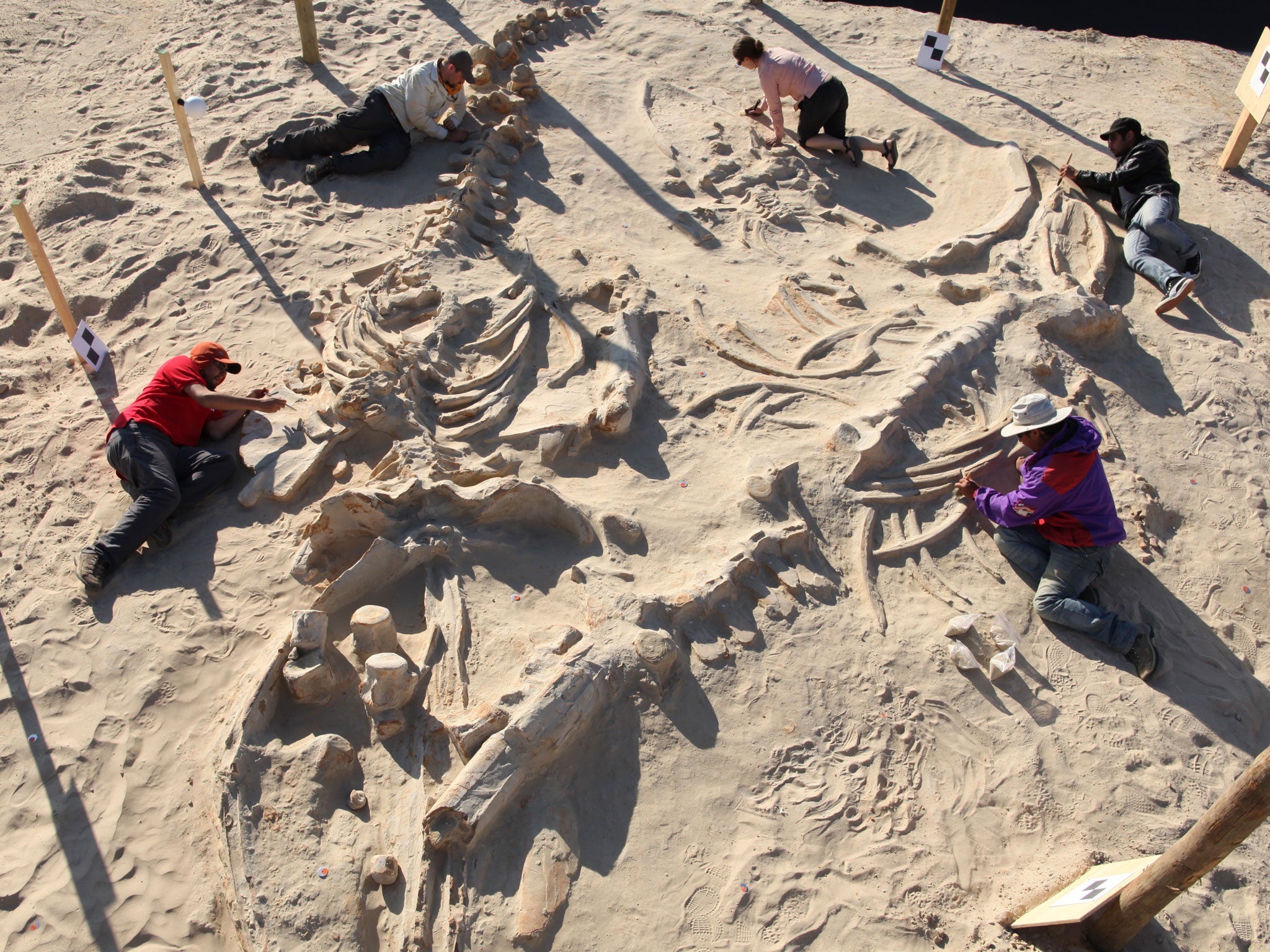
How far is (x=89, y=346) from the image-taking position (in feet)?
14.0

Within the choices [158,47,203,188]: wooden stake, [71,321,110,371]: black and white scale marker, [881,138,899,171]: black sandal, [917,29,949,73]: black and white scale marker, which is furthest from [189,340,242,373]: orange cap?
[917,29,949,73]: black and white scale marker

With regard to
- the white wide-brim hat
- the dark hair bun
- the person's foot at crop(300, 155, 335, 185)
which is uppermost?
the dark hair bun

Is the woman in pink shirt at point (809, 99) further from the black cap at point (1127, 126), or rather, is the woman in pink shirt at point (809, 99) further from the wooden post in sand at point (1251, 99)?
the wooden post in sand at point (1251, 99)

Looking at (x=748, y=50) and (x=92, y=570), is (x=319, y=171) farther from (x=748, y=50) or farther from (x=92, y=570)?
(x=92, y=570)

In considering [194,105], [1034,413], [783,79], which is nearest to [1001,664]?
[1034,413]

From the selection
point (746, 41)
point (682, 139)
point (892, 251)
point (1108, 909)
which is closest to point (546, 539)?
point (1108, 909)

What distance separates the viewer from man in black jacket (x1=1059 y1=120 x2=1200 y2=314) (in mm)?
5199

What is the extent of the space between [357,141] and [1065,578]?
16.7 ft

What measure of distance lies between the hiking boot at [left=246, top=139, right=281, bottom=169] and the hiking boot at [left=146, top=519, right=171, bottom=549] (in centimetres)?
317

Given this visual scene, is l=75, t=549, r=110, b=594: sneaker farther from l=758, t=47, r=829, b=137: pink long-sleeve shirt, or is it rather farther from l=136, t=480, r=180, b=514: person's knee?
l=758, t=47, r=829, b=137: pink long-sleeve shirt

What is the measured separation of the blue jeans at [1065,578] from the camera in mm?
3371

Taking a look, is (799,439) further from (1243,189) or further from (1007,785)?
(1243,189)

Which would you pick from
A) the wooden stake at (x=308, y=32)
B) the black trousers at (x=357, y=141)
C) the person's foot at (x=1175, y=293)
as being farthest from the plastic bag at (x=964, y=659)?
the wooden stake at (x=308, y=32)

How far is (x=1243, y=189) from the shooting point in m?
6.05
